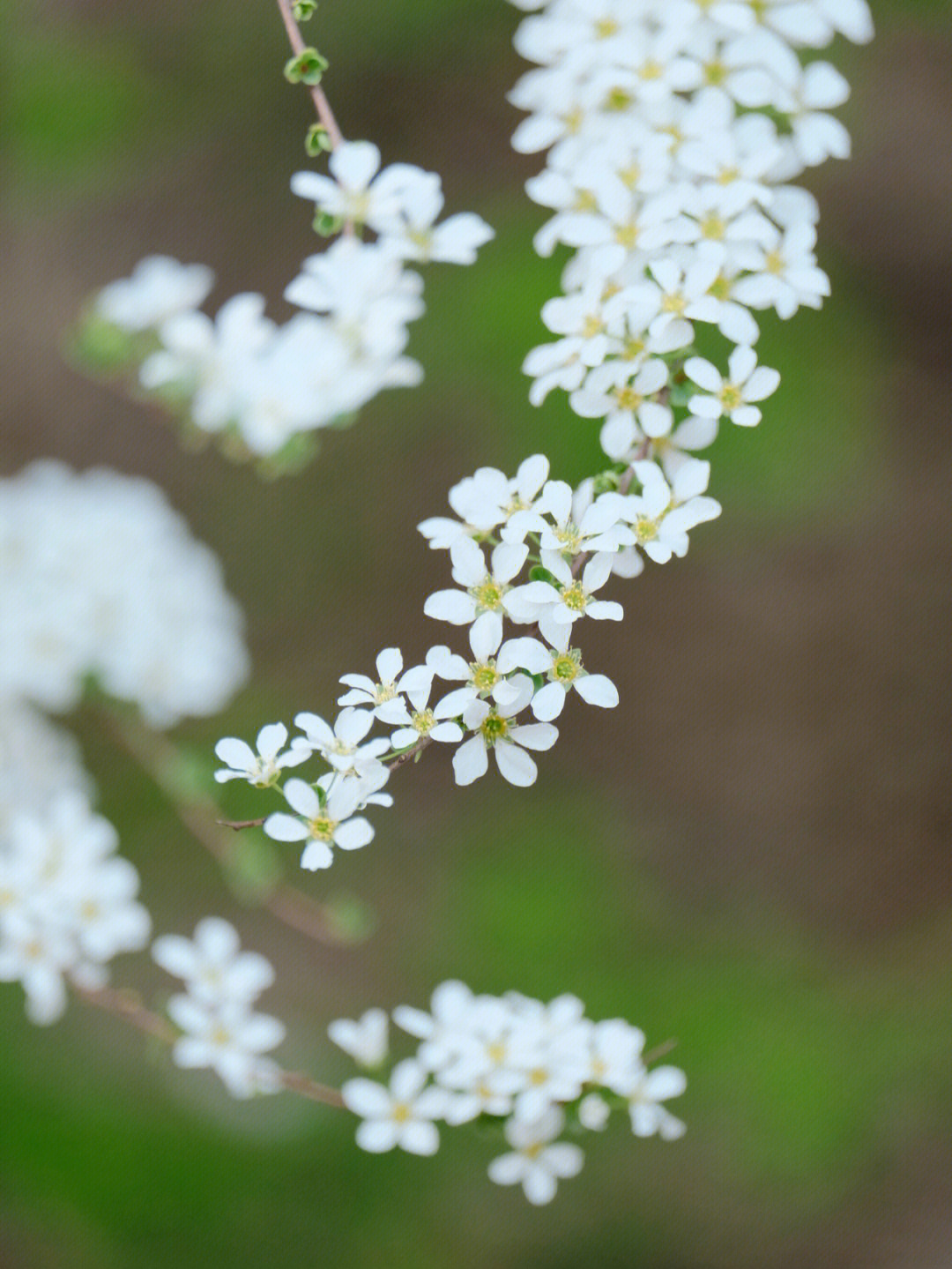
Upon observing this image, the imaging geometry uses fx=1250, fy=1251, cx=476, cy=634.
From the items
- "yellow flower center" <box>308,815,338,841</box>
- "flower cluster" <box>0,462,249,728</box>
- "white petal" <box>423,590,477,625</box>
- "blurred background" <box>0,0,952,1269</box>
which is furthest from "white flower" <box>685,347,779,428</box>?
"blurred background" <box>0,0,952,1269</box>

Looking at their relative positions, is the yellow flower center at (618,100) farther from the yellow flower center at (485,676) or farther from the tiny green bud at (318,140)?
the yellow flower center at (485,676)

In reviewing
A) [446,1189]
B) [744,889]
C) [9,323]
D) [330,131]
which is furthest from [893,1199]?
[9,323]

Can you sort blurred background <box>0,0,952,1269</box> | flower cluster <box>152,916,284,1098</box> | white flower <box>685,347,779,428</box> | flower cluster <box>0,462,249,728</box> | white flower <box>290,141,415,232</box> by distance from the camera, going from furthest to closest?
blurred background <box>0,0,952,1269</box>, flower cluster <box>0,462,249,728</box>, flower cluster <box>152,916,284,1098</box>, white flower <box>290,141,415,232</box>, white flower <box>685,347,779,428</box>

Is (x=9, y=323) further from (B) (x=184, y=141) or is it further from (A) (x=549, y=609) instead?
(A) (x=549, y=609)

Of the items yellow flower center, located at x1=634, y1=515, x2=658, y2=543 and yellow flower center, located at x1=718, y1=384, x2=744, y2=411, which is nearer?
yellow flower center, located at x1=634, y1=515, x2=658, y2=543

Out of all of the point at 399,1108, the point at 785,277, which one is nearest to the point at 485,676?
the point at 785,277

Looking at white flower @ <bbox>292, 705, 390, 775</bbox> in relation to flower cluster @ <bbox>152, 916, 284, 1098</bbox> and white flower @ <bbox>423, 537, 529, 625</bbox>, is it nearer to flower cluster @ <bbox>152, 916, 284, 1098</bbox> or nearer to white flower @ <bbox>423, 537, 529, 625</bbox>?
white flower @ <bbox>423, 537, 529, 625</bbox>
